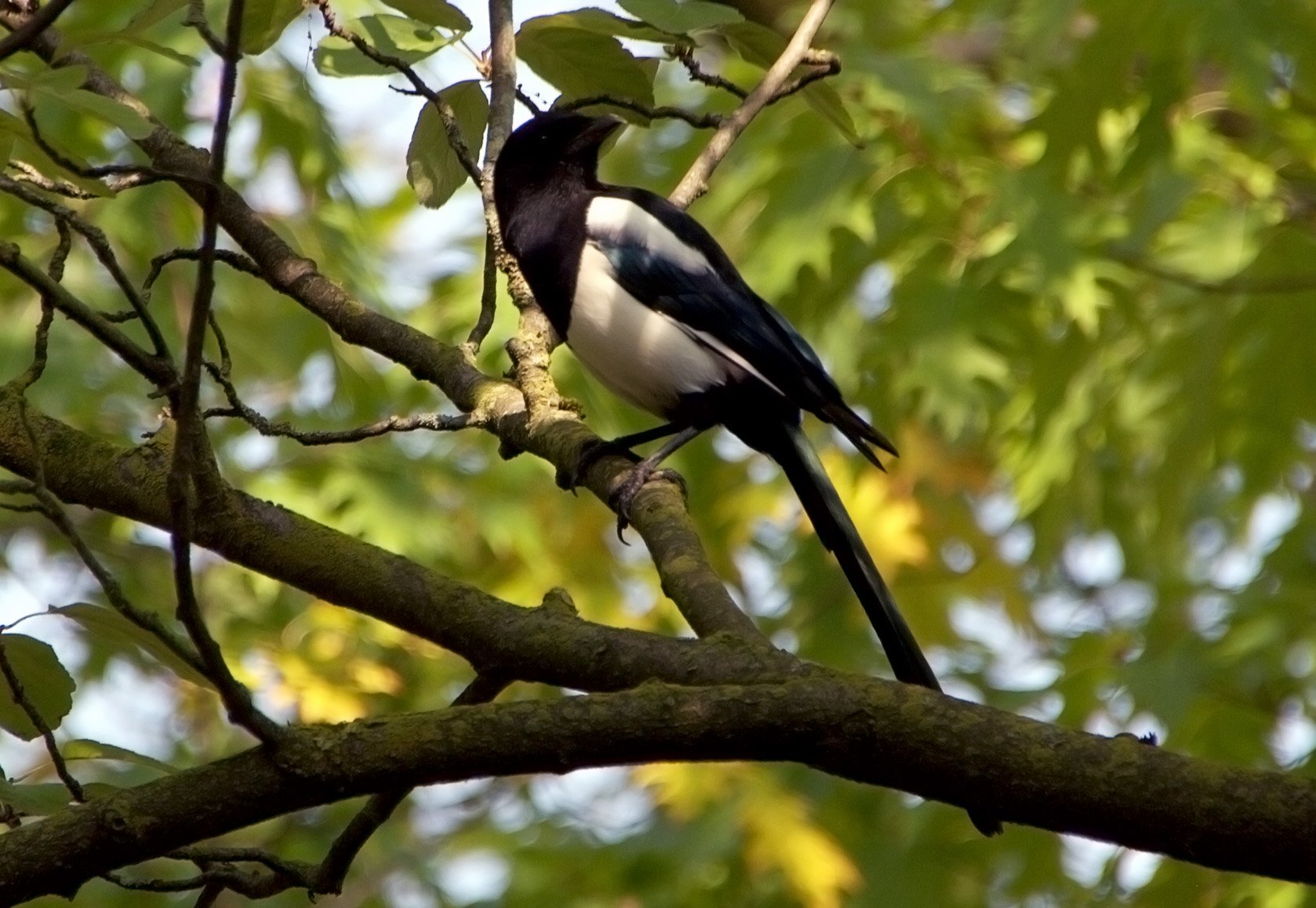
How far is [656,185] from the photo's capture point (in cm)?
529

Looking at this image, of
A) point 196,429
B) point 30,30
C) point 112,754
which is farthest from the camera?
point 112,754

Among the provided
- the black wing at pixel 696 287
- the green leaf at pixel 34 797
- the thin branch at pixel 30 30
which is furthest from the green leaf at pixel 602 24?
the green leaf at pixel 34 797

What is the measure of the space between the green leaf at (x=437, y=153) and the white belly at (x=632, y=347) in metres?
0.89

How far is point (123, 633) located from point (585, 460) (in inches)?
43.1

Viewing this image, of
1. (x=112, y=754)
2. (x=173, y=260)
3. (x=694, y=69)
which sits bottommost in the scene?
(x=112, y=754)

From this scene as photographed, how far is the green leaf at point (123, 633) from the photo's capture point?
5.09 ft

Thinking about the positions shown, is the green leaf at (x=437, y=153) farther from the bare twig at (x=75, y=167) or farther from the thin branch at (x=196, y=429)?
the thin branch at (x=196, y=429)

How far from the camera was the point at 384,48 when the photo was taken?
2371 mm

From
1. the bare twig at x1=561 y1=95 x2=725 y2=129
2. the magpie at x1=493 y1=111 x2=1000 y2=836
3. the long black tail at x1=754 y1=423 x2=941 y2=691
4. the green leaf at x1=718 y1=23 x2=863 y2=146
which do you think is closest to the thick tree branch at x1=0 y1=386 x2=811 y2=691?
the long black tail at x1=754 y1=423 x2=941 y2=691

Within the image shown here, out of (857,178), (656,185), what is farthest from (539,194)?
(656,185)

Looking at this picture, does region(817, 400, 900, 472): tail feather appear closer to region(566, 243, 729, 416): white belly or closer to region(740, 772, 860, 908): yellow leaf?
region(566, 243, 729, 416): white belly

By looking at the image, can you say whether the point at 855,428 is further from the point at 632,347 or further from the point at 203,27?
→ the point at 203,27

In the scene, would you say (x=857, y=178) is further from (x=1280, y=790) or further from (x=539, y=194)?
(x=1280, y=790)

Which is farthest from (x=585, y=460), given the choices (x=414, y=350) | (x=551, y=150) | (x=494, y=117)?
(x=551, y=150)
